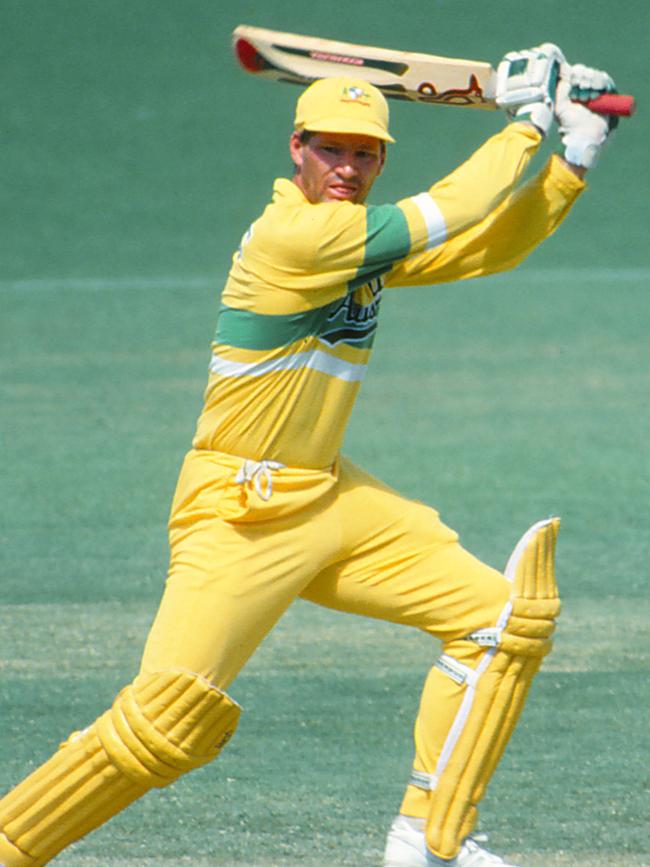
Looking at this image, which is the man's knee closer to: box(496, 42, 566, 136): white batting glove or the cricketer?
the cricketer

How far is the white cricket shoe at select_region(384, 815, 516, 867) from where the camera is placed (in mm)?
3965

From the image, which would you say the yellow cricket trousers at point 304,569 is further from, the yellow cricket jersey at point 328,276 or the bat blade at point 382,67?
the bat blade at point 382,67

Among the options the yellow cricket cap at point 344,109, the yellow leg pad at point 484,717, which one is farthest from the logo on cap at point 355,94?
the yellow leg pad at point 484,717

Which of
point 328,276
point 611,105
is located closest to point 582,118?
point 611,105

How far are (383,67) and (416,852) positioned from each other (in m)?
1.90

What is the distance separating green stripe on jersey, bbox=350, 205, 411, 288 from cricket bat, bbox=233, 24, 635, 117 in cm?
61

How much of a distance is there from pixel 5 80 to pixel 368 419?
636 cm

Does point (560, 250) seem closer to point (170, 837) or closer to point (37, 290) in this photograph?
point (37, 290)

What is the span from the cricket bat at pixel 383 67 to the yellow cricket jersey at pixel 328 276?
335 mm

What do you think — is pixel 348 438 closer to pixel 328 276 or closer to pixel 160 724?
pixel 328 276

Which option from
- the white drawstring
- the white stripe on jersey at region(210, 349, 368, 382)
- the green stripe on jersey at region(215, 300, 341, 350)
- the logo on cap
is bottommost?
the white drawstring

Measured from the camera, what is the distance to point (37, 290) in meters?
12.4

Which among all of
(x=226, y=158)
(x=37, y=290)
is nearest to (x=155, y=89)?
(x=226, y=158)

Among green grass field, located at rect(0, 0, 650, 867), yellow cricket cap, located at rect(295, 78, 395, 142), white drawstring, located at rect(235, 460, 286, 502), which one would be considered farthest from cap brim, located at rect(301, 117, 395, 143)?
green grass field, located at rect(0, 0, 650, 867)
